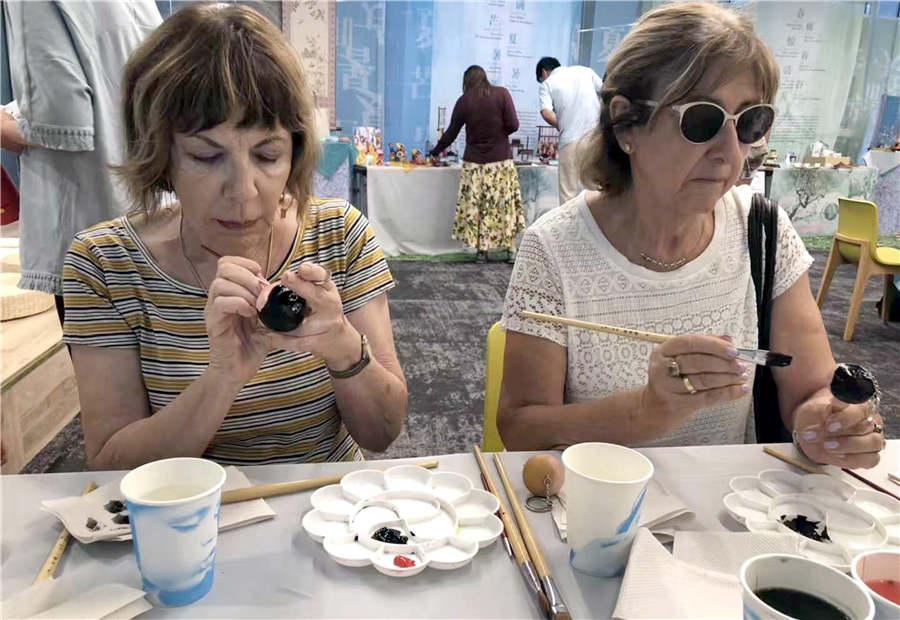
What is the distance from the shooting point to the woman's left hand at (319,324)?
39.9 inches

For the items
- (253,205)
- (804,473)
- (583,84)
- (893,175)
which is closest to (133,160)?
(253,205)

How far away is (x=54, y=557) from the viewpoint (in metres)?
0.84

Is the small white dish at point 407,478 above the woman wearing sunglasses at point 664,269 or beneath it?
beneath

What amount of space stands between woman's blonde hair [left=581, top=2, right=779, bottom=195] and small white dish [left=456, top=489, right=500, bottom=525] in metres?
0.80

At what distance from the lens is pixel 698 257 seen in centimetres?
145

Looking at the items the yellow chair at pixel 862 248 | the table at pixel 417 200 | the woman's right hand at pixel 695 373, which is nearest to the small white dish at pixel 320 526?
the woman's right hand at pixel 695 373

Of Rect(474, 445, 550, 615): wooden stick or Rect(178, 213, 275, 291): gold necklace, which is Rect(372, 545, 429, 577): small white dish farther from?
Rect(178, 213, 275, 291): gold necklace

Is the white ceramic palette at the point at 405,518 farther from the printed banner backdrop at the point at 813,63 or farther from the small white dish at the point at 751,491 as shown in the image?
the printed banner backdrop at the point at 813,63

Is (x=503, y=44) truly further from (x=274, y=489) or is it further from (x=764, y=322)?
(x=274, y=489)

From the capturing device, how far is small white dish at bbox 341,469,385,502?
0.98 m

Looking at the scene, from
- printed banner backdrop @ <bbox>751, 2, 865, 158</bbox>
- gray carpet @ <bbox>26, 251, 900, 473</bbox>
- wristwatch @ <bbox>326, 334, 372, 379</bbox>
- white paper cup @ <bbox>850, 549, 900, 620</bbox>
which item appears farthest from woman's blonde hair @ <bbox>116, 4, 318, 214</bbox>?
printed banner backdrop @ <bbox>751, 2, 865, 158</bbox>

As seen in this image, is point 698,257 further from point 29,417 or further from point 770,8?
point 770,8

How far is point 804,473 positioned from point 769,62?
74cm

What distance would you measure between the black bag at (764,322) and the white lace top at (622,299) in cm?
2
